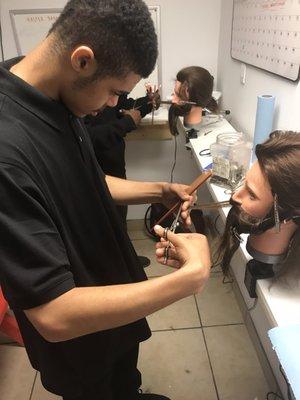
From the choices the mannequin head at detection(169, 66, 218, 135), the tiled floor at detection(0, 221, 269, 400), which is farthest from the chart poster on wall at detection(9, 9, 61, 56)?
the tiled floor at detection(0, 221, 269, 400)

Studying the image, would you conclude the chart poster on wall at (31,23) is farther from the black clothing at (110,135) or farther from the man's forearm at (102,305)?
the man's forearm at (102,305)

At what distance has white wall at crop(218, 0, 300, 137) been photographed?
1.30 meters

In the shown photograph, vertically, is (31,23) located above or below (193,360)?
above

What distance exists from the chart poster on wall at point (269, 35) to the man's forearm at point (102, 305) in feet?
3.34

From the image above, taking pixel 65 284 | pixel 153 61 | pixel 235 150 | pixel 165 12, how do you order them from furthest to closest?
pixel 165 12, pixel 235 150, pixel 153 61, pixel 65 284

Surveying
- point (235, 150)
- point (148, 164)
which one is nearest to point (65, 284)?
point (235, 150)

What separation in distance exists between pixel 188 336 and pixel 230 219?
44.6 inches

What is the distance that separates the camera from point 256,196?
0.84 metres

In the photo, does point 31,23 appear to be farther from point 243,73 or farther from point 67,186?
point 67,186

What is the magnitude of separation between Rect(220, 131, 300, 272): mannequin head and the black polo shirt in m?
0.35

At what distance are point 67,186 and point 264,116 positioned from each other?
1022mm

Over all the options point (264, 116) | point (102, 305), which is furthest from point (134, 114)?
point (102, 305)

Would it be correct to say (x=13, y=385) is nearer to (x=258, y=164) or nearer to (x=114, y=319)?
(x=114, y=319)

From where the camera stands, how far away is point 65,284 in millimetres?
→ 572
